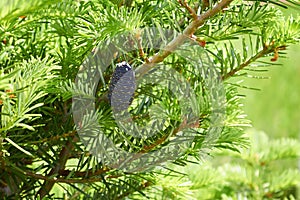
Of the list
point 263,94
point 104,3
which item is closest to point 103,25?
point 104,3

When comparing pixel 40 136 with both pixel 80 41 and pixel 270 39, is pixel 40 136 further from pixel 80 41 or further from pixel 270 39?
pixel 270 39

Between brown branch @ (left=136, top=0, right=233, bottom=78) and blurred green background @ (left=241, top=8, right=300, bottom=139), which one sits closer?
brown branch @ (left=136, top=0, right=233, bottom=78)

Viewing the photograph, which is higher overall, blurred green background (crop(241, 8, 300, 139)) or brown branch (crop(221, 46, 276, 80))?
brown branch (crop(221, 46, 276, 80))

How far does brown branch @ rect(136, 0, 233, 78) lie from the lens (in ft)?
1.14

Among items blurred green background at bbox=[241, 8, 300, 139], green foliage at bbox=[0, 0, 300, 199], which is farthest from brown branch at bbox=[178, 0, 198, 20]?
blurred green background at bbox=[241, 8, 300, 139]

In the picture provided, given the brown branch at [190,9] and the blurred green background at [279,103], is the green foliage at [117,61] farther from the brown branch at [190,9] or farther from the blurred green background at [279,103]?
the blurred green background at [279,103]

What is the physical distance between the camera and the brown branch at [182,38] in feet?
1.14

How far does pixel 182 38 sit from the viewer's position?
1.18 ft

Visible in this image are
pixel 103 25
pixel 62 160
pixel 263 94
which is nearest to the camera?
pixel 103 25

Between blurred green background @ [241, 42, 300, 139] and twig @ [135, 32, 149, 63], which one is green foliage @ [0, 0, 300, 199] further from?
blurred green background @ [241, 42, 300, 139]

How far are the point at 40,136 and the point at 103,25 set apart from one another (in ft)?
0.37

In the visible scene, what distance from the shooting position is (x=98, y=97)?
413 millimetres

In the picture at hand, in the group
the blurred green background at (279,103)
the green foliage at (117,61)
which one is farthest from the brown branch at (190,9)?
the blurred green background at (279,103)

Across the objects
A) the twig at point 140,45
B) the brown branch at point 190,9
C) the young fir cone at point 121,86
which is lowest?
the young fir cone at point 121,86
